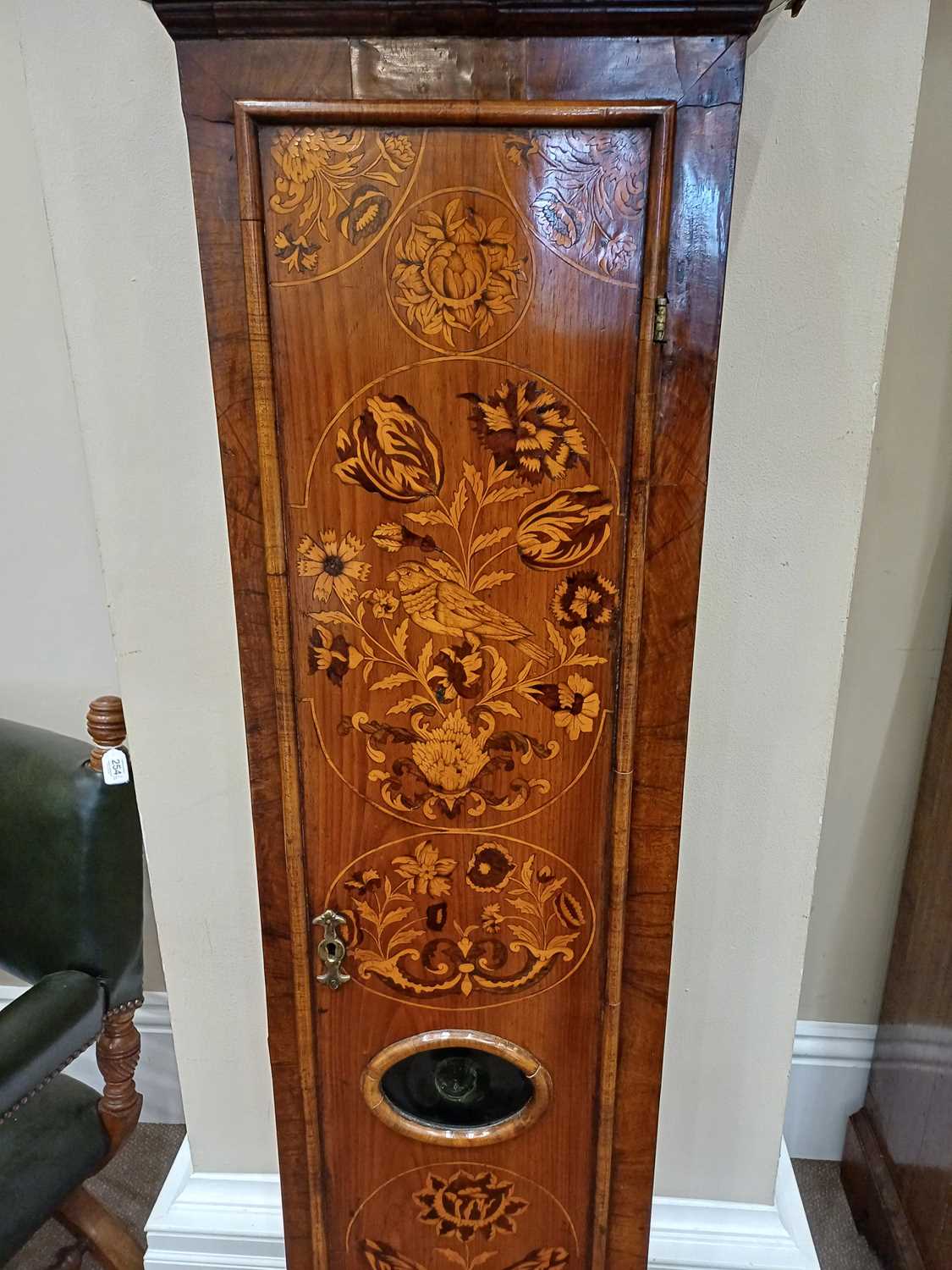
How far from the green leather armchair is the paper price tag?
10 millimetres

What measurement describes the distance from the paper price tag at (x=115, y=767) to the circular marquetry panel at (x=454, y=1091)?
18.7 inches

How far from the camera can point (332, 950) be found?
3.06ft

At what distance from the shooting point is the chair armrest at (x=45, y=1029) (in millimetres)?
1020

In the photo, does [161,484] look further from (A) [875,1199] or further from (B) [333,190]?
(A) [875,1199]

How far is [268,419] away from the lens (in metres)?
0.79

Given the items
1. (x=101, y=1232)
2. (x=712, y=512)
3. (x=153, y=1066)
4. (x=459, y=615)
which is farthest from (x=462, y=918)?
(x=153, y=1066)

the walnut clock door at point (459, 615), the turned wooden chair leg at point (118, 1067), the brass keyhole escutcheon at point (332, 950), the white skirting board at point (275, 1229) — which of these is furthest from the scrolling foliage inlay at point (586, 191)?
the white skirting board at point (275, 1229)

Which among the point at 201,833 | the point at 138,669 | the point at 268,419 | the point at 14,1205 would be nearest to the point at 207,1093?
the point at 14,1205

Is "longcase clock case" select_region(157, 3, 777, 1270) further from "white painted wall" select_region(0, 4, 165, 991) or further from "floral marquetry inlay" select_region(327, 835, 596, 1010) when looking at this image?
"white painted wall" select_region(0, 4, 165, 991)

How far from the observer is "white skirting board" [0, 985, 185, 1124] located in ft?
5.30

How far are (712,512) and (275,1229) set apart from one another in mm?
1107

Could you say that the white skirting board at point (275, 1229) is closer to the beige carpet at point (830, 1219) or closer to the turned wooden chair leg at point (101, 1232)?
the turned wooden chair leg at point (101, 1232)

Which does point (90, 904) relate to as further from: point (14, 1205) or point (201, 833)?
point (14, 1205)

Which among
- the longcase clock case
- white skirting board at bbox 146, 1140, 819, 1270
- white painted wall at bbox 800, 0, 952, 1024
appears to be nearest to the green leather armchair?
white skirting board at bbox 146, 1140, 819, 1270
